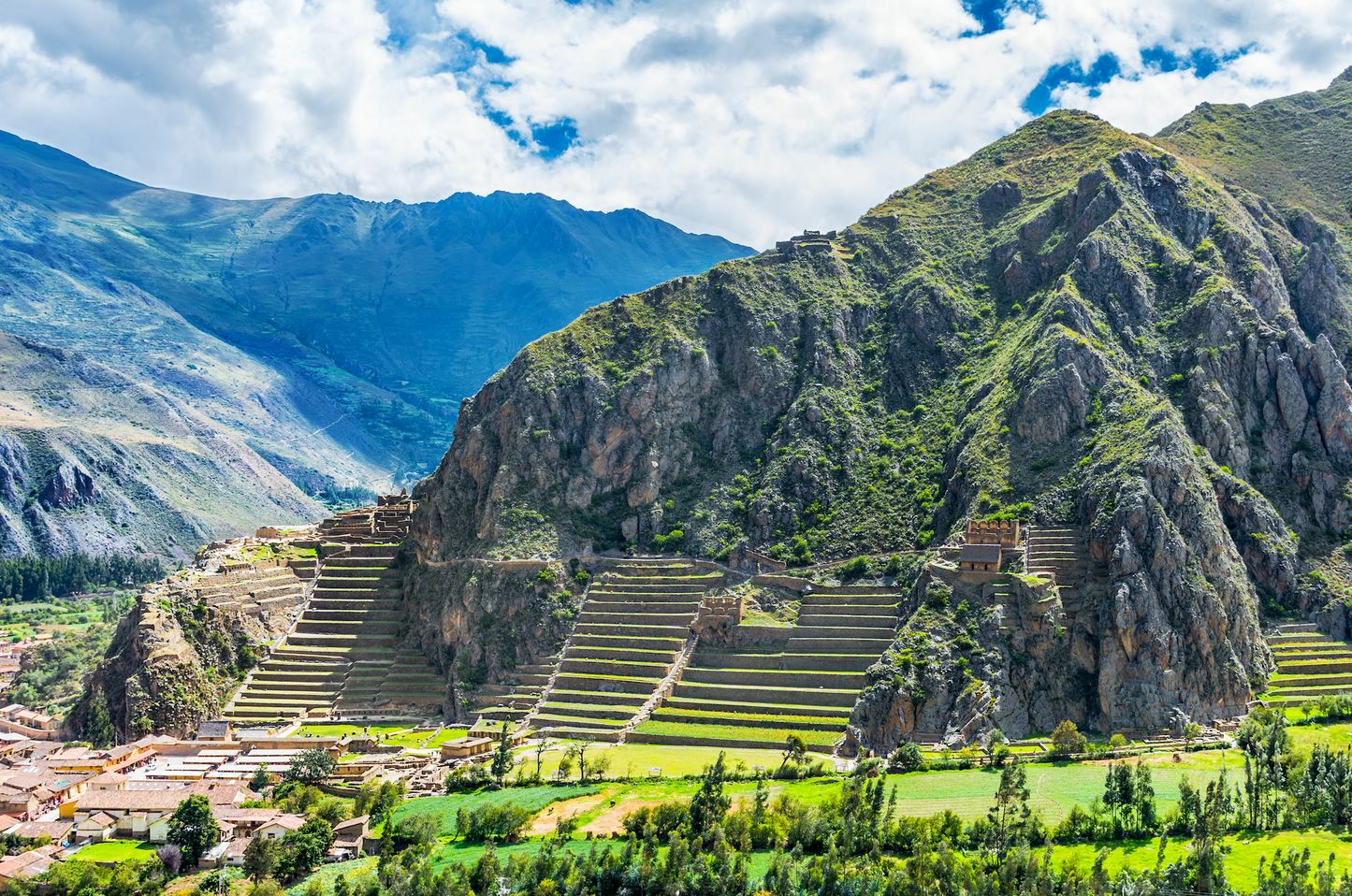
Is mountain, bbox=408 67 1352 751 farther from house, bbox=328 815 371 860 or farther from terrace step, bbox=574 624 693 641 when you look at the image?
house, bbox=328 815 371 860

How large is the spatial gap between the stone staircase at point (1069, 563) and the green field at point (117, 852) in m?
72.7

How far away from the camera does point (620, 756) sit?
9150 centimetres

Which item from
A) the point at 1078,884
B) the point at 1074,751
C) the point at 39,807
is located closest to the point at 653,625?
the point at 1074,751

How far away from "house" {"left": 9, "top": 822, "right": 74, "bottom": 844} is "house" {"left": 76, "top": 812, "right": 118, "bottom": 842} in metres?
0.82

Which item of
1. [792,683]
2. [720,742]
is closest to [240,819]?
[720,742]

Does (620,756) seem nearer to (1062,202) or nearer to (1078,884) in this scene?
(1078,884)

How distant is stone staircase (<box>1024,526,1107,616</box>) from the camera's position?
320 feet

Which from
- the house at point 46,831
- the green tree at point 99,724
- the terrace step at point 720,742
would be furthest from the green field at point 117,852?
the terrace step at point 720,742

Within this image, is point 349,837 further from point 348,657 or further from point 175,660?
point 348,657

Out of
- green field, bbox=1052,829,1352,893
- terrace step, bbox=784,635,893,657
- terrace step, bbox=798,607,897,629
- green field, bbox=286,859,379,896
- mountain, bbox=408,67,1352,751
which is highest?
mountain, bbox=408,67,1352,751

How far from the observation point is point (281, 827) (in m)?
78.8

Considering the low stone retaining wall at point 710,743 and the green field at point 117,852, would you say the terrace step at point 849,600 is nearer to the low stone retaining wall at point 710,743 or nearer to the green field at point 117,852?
the low stone retaining wall at point 710,743

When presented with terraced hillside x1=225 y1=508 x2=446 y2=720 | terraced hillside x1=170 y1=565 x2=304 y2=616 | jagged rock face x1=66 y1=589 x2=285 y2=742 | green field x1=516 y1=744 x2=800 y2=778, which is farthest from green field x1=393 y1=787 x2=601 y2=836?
terraced hillside x1=170 y1=565 x2=304 y2=616

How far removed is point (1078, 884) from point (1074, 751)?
26722 mm
